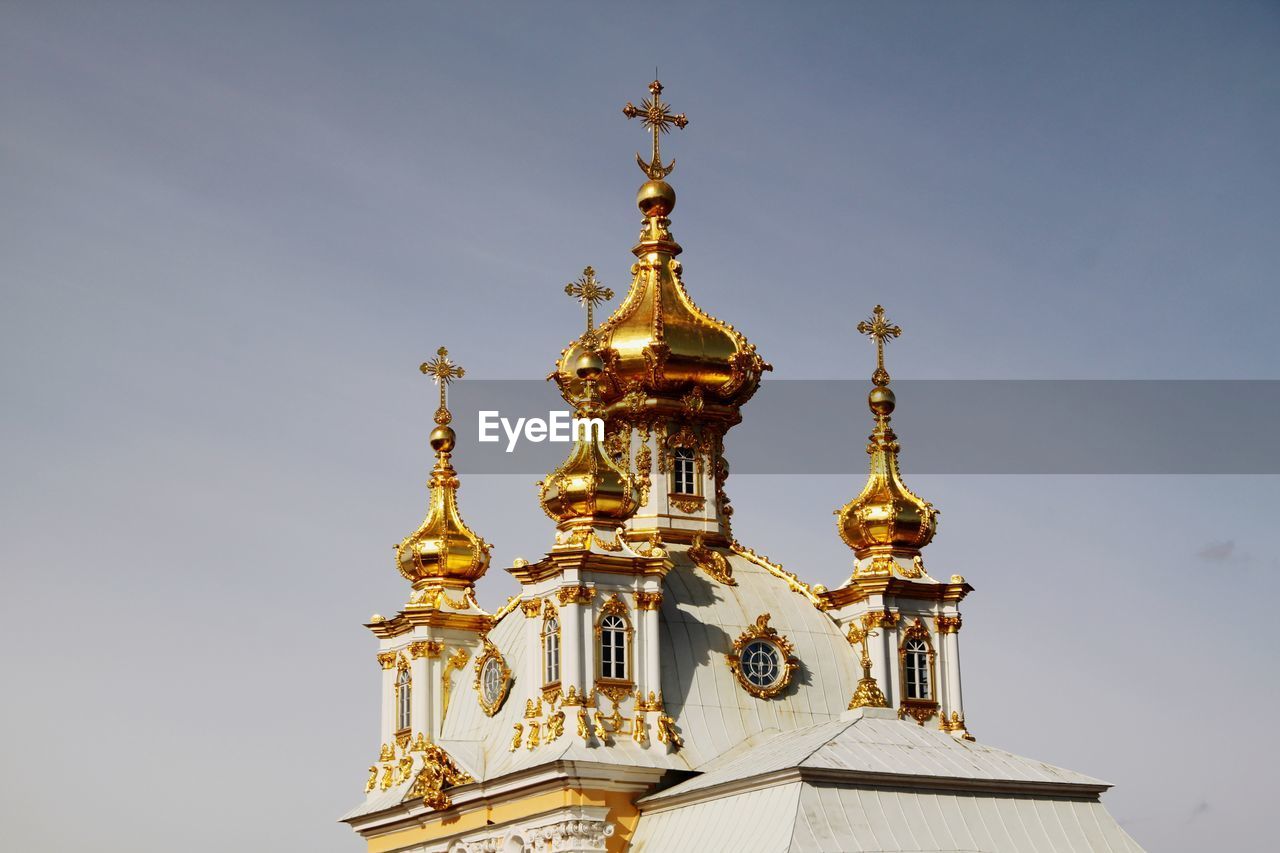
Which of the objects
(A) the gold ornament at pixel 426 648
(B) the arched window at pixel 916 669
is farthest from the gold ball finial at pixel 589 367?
(B) the arched window at pixel 916 669

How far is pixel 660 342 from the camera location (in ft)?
172

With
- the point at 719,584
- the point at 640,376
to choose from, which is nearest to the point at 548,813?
the point at 719,584

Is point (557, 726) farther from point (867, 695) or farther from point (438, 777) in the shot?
point (867, 695)

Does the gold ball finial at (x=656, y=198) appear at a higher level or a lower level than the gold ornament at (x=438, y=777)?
higher

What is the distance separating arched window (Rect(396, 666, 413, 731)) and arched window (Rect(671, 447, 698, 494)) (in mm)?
6827

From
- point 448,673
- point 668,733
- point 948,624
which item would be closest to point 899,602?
point 948,624

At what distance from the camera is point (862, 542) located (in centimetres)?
5059

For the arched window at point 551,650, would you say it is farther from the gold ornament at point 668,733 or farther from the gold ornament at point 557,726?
the gold ornament at point 668,733

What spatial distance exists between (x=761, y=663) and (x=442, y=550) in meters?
7.88

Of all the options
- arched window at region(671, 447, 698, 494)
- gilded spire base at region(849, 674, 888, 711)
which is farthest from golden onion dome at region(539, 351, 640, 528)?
gilded spire base at region(849, 674, 888, 711)

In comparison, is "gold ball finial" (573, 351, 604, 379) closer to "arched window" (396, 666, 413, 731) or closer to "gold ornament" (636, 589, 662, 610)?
"gold ornament" (636, 589, 662, 610)

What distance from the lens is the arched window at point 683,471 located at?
52.4m

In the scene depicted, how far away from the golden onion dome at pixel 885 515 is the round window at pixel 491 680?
7.62 metres

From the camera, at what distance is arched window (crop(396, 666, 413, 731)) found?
5184 centimetres
